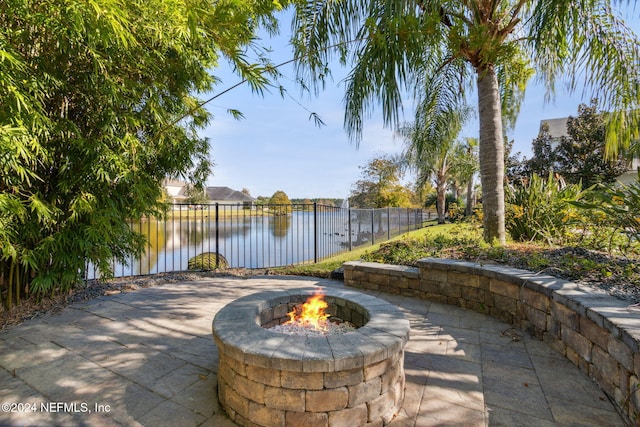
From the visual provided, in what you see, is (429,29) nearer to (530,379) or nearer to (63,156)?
(530,379)

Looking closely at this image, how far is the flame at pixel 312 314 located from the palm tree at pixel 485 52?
88.0 inches

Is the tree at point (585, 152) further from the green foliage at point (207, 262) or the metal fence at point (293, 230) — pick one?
the green foliage at point (207, 262)

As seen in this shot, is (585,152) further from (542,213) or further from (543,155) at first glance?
(542,213)

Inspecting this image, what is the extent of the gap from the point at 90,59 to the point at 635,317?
165 inches

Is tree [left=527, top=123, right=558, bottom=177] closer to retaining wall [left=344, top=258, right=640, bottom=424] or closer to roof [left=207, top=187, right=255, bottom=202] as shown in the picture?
retaining wall [left=344, top=258, right=640, bottom=424]

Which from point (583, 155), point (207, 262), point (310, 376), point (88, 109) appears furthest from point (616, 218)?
point (583, 155)

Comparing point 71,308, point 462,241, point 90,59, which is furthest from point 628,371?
point 71,308

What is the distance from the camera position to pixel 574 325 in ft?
6.46

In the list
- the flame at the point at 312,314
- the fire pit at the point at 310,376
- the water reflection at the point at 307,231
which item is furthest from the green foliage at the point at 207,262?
the fire pit at the point at 310,376

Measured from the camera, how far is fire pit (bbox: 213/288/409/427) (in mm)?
1341

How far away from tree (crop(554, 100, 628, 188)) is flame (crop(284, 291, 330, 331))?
15504mm

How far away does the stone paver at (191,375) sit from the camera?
1512 millimetres

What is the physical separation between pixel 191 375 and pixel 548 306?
9.19ft

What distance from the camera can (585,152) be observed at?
1278 centimetres
